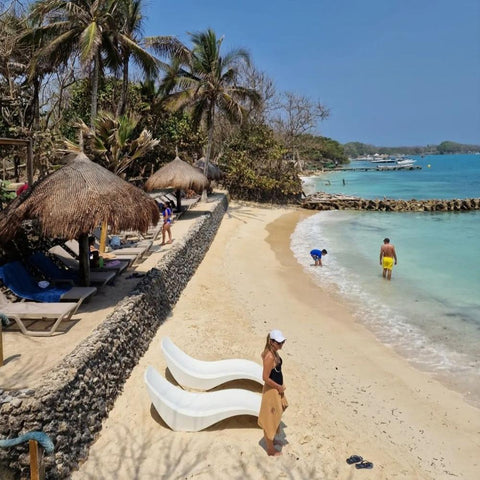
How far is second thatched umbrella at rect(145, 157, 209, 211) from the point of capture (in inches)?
667

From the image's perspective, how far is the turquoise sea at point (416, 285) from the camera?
26.5 ft

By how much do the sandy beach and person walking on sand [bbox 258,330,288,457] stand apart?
1.74ft

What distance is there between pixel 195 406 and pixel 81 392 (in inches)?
55.9

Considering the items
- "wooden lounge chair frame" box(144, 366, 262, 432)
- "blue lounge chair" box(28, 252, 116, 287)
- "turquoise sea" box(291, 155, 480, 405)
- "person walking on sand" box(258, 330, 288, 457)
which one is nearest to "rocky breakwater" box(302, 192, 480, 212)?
"turquoise sea" box(291, 155, 480, 405)

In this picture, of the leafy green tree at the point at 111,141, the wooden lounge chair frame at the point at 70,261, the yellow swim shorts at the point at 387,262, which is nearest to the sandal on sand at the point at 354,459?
the wooden lounge chair frame at the point at 70,261

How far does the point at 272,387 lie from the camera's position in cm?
448

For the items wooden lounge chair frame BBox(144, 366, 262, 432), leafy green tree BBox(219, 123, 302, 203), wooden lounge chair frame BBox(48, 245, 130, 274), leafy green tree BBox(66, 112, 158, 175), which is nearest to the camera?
wooden lounge chair frame BBox(144, 366, 262, 432)

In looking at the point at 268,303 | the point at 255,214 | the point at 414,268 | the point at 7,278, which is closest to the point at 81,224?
the point at 7,278

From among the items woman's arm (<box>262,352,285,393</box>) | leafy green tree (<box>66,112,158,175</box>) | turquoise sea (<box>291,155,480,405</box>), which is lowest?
turquoise sea (<box>291,155,480,405</box>)

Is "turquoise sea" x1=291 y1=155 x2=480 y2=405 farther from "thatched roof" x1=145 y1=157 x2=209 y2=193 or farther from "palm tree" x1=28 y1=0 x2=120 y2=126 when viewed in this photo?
"palm tree" x1=28 y1=0 x2=120 y2=126

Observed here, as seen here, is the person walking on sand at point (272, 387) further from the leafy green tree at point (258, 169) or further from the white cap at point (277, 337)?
the leafy green tree at point (258, 169)

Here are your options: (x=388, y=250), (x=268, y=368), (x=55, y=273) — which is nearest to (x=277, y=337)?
(x=268, y=368)

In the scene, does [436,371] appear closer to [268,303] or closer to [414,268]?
[268,303]

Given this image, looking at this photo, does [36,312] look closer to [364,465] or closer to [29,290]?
[29,290]
